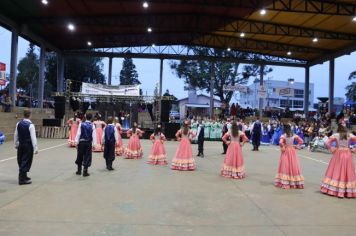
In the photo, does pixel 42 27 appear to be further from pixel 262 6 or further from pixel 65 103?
pixel 262 6

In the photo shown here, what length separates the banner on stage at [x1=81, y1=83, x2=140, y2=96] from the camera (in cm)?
2675

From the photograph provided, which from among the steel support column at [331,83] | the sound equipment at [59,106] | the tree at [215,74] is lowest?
the sound equipment at [59,106]

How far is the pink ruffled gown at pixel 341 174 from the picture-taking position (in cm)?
898

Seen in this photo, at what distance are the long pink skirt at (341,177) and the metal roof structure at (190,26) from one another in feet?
48.9

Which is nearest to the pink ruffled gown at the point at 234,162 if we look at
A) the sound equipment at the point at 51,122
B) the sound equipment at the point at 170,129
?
the sound equipment at the point at 170,129

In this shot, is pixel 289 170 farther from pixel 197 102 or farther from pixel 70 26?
pixel 197 102

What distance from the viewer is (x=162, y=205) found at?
7.60 metres

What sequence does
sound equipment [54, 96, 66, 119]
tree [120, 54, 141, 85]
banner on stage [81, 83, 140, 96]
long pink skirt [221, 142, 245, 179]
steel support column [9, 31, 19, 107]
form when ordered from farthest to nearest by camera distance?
tree [120, 54, 141, 85] < banner on stage [81, 83, 140, 96] < sound equipment [54, 96, 66, 119] < steel support column [9, 31, 19, 107] < long pink skirt [221, 142, 245, 179]

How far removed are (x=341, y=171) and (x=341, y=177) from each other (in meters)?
0.14

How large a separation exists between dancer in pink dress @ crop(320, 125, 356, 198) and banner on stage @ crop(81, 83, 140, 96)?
62.1ft

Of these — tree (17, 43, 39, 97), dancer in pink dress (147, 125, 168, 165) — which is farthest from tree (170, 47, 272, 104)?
dancer in pink dress (147, 125, 168, 165)

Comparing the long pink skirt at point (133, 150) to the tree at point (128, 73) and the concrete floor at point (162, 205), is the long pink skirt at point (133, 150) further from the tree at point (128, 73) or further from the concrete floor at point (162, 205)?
the tree at point (128, 73)

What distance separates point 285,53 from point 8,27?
76.4 feet

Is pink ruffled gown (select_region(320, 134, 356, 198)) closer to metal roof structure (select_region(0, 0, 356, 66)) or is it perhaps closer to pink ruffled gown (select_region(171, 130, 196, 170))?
pink ruffled gown (select_region(171, 130, 196, 170))
